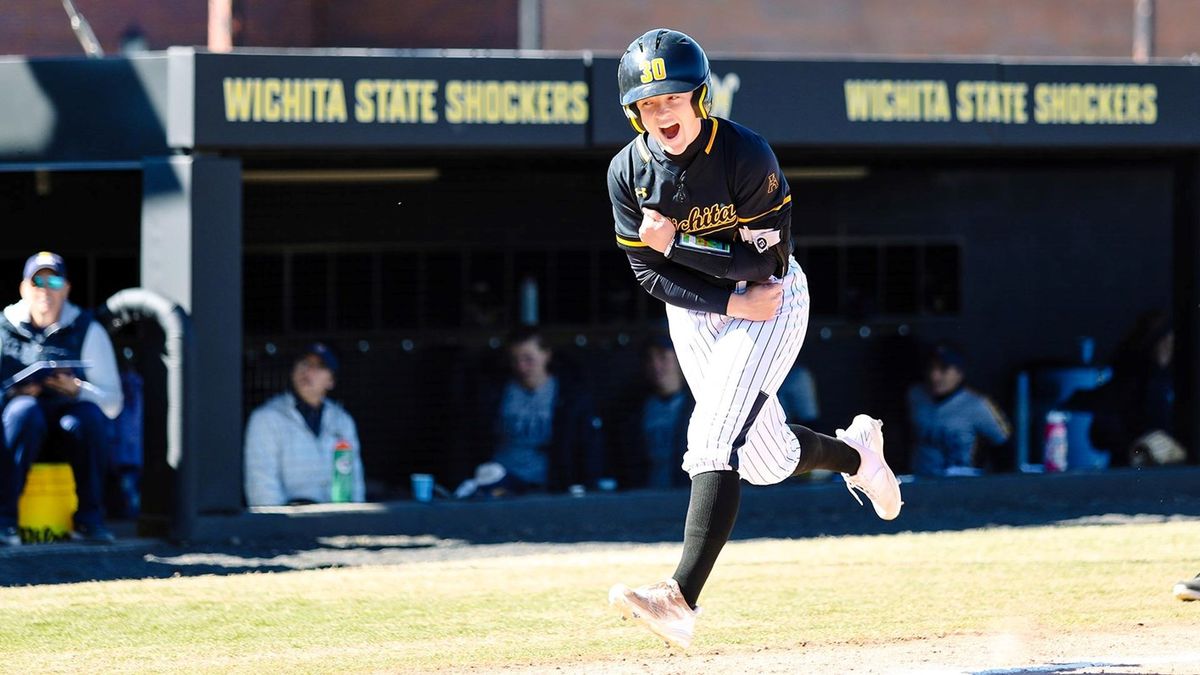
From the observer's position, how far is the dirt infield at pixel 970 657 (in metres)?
4.75

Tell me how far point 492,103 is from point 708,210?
4555 millimetres

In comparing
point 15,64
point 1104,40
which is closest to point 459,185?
point 15,64

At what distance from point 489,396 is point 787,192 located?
559cm

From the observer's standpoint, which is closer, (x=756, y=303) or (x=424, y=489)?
(x=756, y=303)

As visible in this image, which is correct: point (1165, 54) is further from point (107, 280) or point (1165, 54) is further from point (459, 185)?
point (107, 280)

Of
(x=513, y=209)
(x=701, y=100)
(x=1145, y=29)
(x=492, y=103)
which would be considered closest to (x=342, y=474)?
(x=492, y=103)

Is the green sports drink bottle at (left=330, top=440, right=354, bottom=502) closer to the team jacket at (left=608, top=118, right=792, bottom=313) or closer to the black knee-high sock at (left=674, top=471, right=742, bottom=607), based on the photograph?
the team jacket at (left=608, top=118, right=792, bottom=313)

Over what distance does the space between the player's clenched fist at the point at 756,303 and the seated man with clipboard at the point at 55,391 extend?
4.48m

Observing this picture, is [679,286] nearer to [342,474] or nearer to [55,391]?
[55,391]

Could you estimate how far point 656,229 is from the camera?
4.57 metres

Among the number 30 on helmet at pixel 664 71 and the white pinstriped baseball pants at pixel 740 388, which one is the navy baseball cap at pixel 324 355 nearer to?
the white pinstriped baseball pants at pixel 740 388

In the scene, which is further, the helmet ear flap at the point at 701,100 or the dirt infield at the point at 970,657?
the dirt infield at the point at 970,657

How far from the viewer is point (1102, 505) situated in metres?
9.79

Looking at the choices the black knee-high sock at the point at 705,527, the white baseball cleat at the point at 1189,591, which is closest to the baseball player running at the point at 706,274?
the black knee-high sock at the point at 705,527
